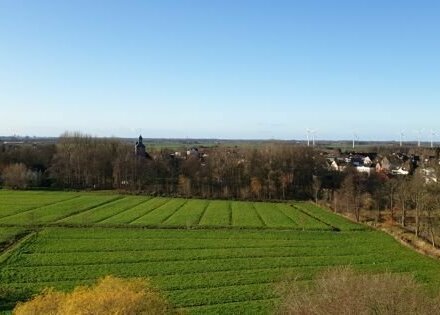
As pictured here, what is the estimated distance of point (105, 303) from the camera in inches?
746

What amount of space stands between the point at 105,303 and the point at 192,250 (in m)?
27.3

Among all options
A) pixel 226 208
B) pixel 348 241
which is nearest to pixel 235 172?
pixel 226 208

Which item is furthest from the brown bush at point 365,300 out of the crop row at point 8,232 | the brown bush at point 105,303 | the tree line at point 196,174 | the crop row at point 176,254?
the tree line at point 196,174

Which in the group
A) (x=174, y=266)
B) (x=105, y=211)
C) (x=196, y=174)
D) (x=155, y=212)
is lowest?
(x=155, y=212)

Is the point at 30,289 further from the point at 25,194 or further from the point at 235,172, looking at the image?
the point at 235,172

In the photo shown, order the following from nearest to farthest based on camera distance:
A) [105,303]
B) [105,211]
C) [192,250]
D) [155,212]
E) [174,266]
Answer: [105,303]
[174,266]
[192,250]
[105,211]
[155,212]

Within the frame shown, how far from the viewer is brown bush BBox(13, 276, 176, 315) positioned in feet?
61.5

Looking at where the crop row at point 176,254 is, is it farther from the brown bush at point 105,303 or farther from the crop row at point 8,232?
the brown bush at point 105,303

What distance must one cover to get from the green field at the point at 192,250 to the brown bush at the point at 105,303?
10.2 meters

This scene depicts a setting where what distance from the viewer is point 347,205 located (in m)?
78.9

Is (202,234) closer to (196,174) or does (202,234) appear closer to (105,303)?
(105,303)

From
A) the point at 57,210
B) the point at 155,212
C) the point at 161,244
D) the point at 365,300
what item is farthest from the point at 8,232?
the point at 365,300

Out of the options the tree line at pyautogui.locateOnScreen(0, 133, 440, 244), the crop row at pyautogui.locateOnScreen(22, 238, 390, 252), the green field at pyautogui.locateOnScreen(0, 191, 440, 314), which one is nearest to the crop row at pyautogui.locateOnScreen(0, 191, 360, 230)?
the green field at pyautogui.locateOnScreen(0, 191, 440, 314)

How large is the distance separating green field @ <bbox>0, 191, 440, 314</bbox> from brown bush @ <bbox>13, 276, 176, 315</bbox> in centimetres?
1019
